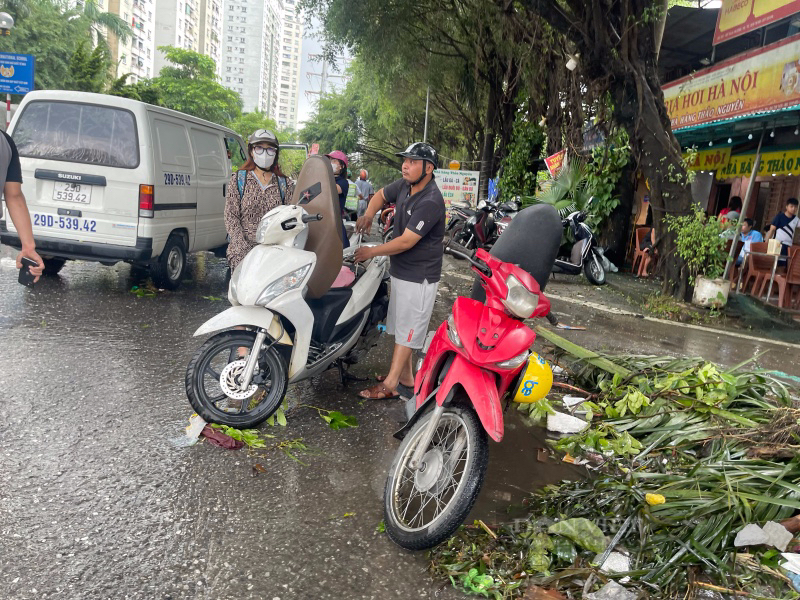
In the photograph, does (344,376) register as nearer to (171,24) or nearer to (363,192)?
(363,192)

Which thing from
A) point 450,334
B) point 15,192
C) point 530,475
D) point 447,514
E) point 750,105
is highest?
point 750,105

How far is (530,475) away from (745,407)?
1.55m

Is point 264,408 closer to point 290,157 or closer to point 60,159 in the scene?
point 60,159

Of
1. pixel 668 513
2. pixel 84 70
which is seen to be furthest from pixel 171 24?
pixel 668 513

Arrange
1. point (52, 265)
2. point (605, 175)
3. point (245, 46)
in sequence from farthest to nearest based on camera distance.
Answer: point (245, 46)
point (605, 175)
point (52, 265)

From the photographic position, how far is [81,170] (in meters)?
6.94

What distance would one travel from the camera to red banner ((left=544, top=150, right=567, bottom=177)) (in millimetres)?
15710

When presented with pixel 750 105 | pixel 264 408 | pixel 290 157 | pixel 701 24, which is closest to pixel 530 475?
pixel 264 408

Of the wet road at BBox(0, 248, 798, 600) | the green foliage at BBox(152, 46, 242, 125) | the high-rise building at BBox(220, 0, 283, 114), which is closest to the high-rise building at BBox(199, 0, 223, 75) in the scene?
the high-rise building at BBox(220, 0, 283, 114)

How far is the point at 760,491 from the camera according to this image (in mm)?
3170

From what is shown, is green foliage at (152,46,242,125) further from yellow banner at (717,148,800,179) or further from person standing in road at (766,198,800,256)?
person standing in road at (766,198,800,256)

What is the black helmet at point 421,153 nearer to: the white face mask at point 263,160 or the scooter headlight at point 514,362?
the white face mask at point 263,160

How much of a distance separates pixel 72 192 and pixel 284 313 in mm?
4223

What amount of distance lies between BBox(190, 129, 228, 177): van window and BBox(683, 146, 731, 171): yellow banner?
1119 cm
